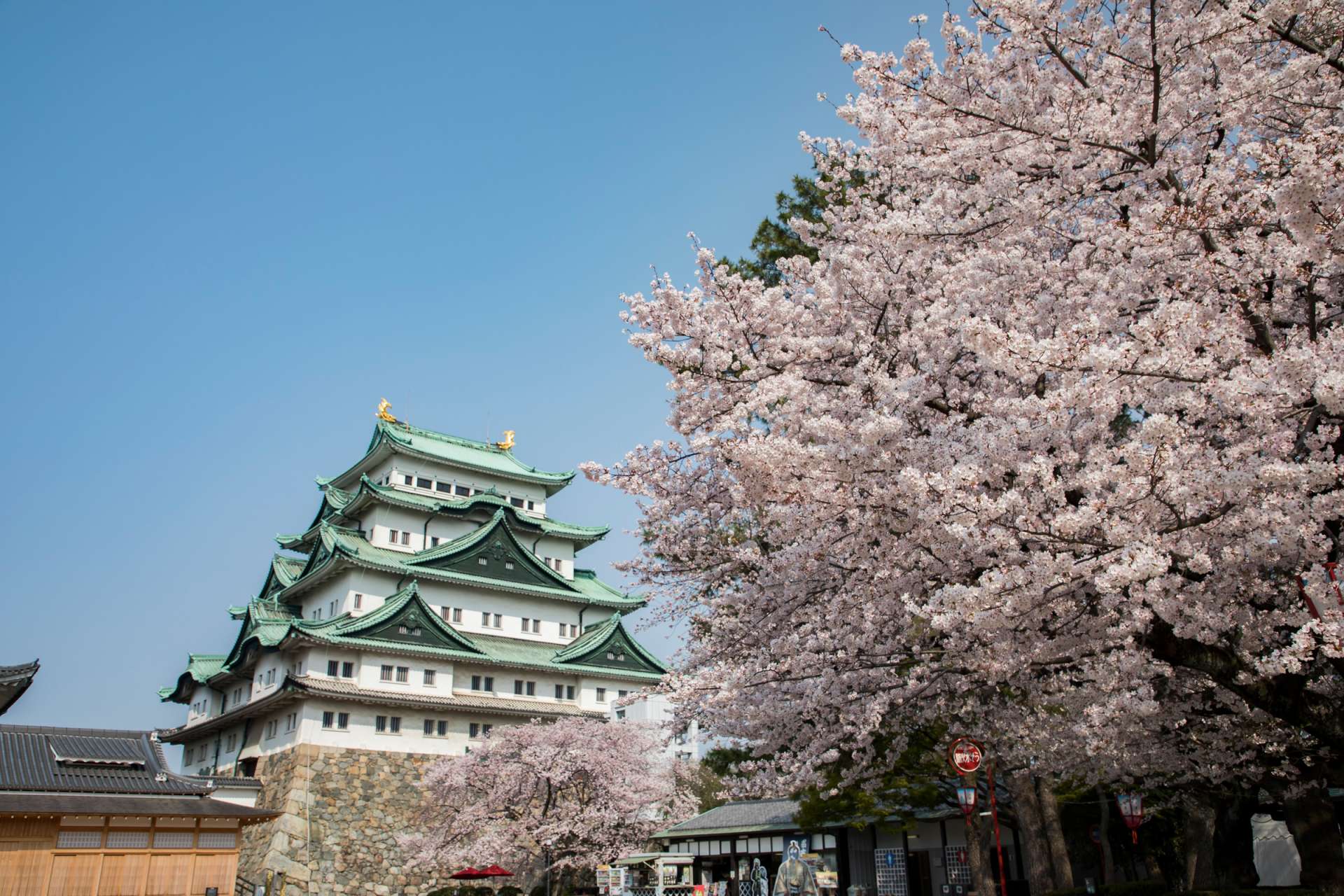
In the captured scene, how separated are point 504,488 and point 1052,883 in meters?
35.8

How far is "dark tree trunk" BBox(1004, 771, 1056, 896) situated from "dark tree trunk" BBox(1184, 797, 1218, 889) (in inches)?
189

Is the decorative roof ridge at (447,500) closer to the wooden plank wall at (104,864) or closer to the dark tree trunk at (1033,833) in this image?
the wooden plank wall at (104,864)

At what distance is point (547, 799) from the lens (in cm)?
2766

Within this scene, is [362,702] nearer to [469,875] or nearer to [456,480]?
[469,875]

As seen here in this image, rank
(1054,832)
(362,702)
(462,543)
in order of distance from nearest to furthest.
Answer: (1054,832)
(362,702)
(462,543)

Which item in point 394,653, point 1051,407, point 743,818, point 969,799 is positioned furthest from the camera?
point 394,653

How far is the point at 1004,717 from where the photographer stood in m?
12.3

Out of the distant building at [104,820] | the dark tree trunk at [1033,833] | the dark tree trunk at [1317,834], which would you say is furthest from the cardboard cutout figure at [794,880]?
the distant building at [104,820]

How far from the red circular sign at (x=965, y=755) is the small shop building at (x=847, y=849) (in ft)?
33.3

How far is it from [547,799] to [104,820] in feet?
39.9

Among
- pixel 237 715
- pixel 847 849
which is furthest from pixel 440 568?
pixel 847 849

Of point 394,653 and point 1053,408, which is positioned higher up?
point 394,653

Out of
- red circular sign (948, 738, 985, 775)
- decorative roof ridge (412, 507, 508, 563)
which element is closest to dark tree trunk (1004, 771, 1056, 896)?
red circular sign (948, 738, 985, 775)

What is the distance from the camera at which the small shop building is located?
24.0m
